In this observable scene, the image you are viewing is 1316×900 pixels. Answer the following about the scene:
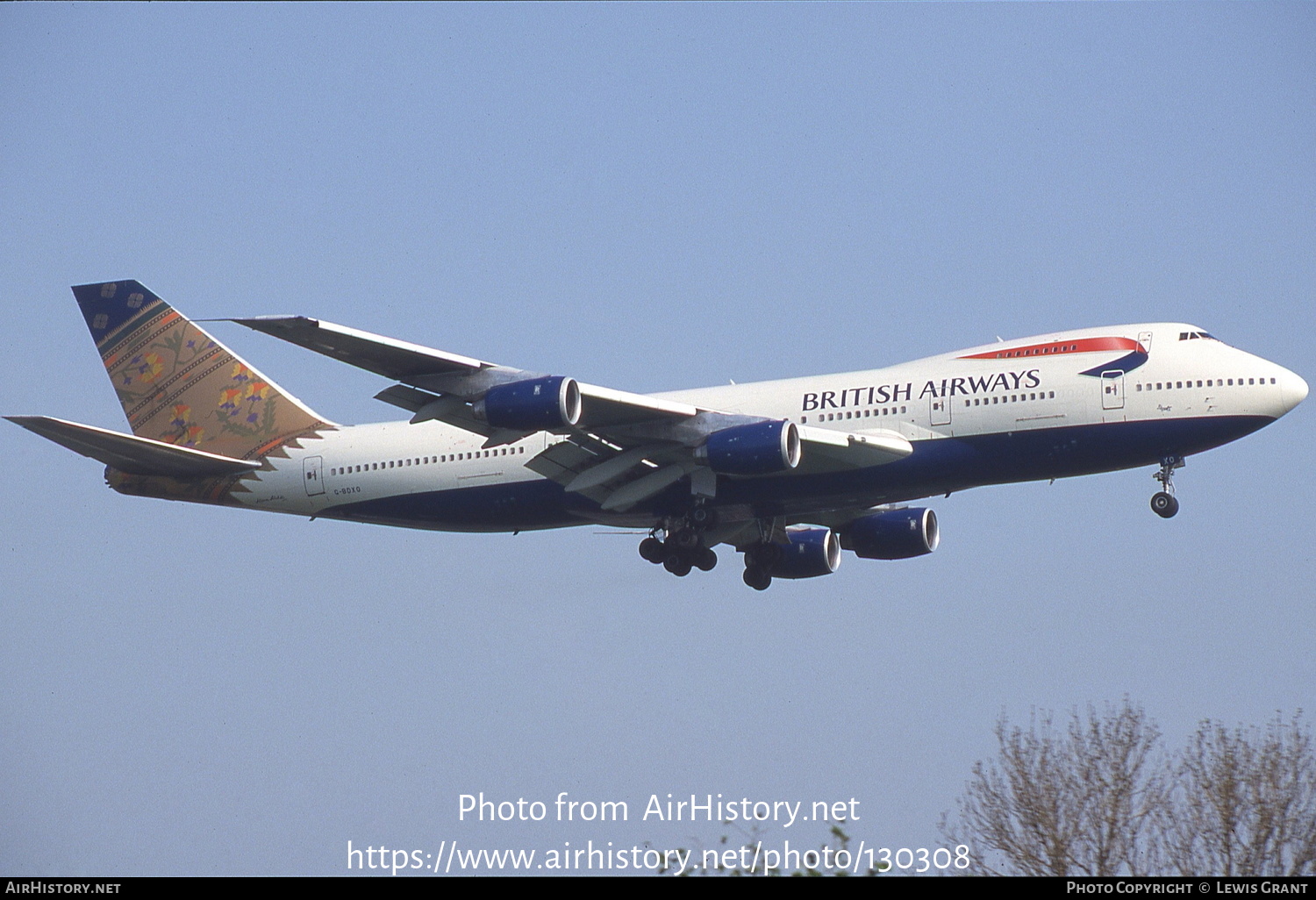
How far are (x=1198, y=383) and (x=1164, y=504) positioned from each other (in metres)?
2.96

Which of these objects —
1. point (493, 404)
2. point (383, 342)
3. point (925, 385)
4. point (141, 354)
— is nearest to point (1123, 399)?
point (925, 385)

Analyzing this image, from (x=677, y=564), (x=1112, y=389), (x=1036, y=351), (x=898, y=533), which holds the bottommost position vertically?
(x=677, y=564)

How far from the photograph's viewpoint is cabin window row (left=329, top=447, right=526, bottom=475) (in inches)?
1631

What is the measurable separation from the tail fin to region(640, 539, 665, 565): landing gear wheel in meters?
9.60

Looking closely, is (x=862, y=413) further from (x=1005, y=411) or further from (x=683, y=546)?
(x=683, y=546)

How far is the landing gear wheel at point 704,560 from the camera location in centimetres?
4138

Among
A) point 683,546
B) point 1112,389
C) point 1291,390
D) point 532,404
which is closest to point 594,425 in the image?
point 532,404

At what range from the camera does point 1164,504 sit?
37.5m

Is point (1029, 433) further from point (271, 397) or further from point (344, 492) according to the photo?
point (271, 397)

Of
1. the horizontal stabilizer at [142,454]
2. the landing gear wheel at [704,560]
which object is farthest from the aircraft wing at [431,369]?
the horizontal stabilizer at [142,454]

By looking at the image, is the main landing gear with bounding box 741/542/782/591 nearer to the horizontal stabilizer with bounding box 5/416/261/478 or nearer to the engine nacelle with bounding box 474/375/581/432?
the engine nacelle with bounding box 474/375/581/432

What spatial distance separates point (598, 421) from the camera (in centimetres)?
3797

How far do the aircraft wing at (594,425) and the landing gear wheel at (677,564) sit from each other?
2476mm

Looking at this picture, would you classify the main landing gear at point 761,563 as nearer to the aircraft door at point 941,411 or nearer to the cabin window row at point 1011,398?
the aircraft door at point 941,411
